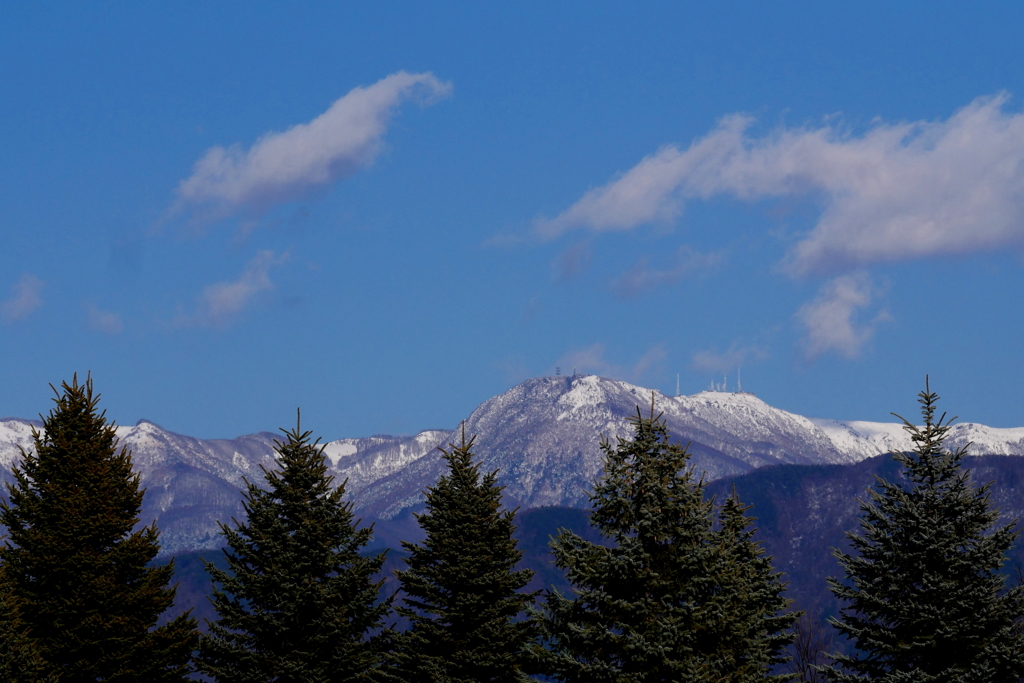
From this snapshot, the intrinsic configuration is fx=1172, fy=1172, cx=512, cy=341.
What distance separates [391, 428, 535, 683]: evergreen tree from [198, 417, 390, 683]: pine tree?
6.52ft

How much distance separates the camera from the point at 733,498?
188ft

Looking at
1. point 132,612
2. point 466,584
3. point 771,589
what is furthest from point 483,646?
point 771,589

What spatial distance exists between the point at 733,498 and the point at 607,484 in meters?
25.7

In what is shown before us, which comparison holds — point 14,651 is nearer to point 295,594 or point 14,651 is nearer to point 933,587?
point 295,594

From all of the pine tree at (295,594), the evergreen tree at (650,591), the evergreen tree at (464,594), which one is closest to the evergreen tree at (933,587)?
the evergreen tree at (650,591)

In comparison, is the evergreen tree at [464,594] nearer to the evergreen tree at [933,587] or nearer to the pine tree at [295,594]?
the pine tree at [295,594]

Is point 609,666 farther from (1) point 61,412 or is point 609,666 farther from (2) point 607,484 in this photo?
(1) point 61,412

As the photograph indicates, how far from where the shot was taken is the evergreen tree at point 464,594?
4078 cm

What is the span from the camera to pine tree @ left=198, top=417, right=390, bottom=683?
4178cm

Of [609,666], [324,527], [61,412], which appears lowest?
[609,666]

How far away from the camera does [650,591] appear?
3247 cm

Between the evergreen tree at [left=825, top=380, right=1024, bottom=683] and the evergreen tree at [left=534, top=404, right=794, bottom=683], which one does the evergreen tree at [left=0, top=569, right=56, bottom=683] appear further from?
the evergreen tree at [left=825, top=380, right=1024, bottom=683]

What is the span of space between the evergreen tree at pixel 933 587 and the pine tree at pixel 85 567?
24.4 metres

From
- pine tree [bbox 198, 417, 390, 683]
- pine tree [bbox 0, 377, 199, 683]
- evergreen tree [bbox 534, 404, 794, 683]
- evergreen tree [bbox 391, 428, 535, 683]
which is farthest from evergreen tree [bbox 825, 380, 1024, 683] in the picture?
pine tree [bbox 0, 377, 199, 683]
